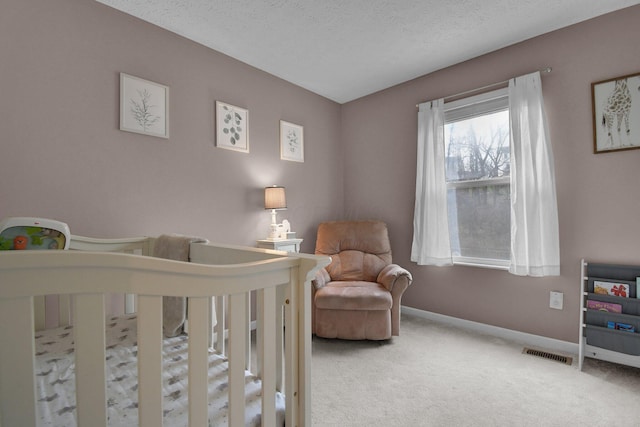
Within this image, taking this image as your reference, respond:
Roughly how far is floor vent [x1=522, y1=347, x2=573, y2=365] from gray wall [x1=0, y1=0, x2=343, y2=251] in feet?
7.91

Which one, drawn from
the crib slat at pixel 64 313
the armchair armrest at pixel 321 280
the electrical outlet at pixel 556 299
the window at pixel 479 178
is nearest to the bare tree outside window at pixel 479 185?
the window at pixel 479 178

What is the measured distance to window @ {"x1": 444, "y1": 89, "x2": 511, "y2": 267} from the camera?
2.58 meters

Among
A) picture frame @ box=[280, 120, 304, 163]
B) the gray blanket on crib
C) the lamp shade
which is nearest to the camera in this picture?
the gray blanket on crib

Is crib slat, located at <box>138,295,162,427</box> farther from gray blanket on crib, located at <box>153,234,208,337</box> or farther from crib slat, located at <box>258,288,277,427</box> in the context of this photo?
gray blanket on crib, located at <box>153,234,208,337</box>

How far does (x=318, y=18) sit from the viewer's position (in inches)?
82.5

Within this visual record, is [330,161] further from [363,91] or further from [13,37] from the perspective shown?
[13,37]

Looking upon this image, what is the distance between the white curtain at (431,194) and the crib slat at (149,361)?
2.60 meters

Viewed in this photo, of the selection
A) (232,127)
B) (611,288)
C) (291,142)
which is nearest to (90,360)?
(232,127)

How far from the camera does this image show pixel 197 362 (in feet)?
2.37

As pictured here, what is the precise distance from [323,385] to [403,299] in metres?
1.66

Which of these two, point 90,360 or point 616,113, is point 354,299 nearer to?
point 90,360

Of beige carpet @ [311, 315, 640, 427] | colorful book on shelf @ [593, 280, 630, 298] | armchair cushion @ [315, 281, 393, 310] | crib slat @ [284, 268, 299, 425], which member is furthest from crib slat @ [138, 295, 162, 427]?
colorful book on shelf @ [593, 280, 630, 298]

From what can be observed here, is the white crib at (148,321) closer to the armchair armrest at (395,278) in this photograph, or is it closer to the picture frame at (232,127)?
the armchair armrest at (395,278)

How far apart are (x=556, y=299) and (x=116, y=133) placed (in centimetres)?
347
